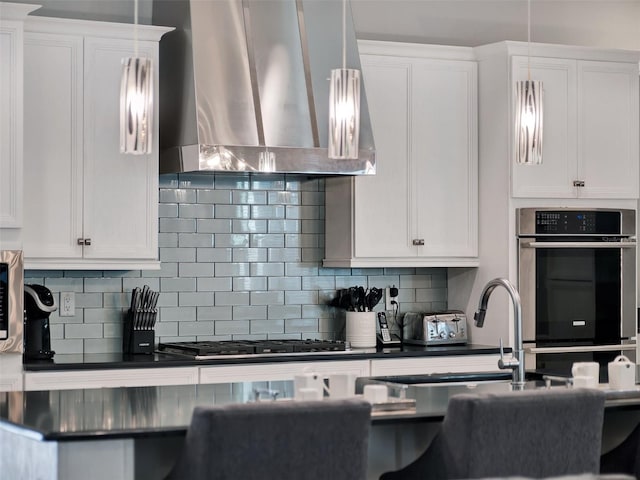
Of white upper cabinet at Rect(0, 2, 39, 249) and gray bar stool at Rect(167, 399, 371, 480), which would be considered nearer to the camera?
gray bar stool at Rect(167, 399, 371, 480)

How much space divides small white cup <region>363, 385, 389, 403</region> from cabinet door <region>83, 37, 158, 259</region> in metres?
2.31

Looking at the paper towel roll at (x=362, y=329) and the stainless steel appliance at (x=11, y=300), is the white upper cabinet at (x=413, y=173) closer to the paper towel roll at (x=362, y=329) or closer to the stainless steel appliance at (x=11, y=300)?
the paper towel roll at (x=362, y=329)

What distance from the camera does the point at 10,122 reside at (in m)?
4.97

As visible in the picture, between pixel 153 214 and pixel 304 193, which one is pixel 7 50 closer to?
pixel 153 214

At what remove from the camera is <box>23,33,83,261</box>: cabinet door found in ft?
17.1

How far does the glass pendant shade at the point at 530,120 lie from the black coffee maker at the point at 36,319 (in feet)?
7.60

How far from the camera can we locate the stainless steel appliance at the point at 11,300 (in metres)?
4.95

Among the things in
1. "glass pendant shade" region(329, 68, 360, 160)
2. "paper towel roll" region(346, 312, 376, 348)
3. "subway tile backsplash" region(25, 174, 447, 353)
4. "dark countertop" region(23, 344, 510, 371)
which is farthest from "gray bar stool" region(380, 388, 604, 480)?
"subway tile backsplash" region(25, 174, 447, 353)

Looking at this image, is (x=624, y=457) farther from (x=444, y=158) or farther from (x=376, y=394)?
(x=444, y=158)

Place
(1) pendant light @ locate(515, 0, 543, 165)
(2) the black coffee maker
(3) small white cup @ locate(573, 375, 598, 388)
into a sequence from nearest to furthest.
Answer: (3) small white cup @ locate(573, 375, 598, 388) < (1) pendant light @ locate(515, 0, 543, 165) < (2) the black coffee maker

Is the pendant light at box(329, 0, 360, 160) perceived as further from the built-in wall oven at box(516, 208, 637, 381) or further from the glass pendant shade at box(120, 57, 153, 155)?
the built-in wall oven at box(516, 208, 637, 381)

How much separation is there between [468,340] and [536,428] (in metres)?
3.09

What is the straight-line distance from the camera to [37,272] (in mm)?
5527

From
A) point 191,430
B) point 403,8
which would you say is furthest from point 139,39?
point 191,430
